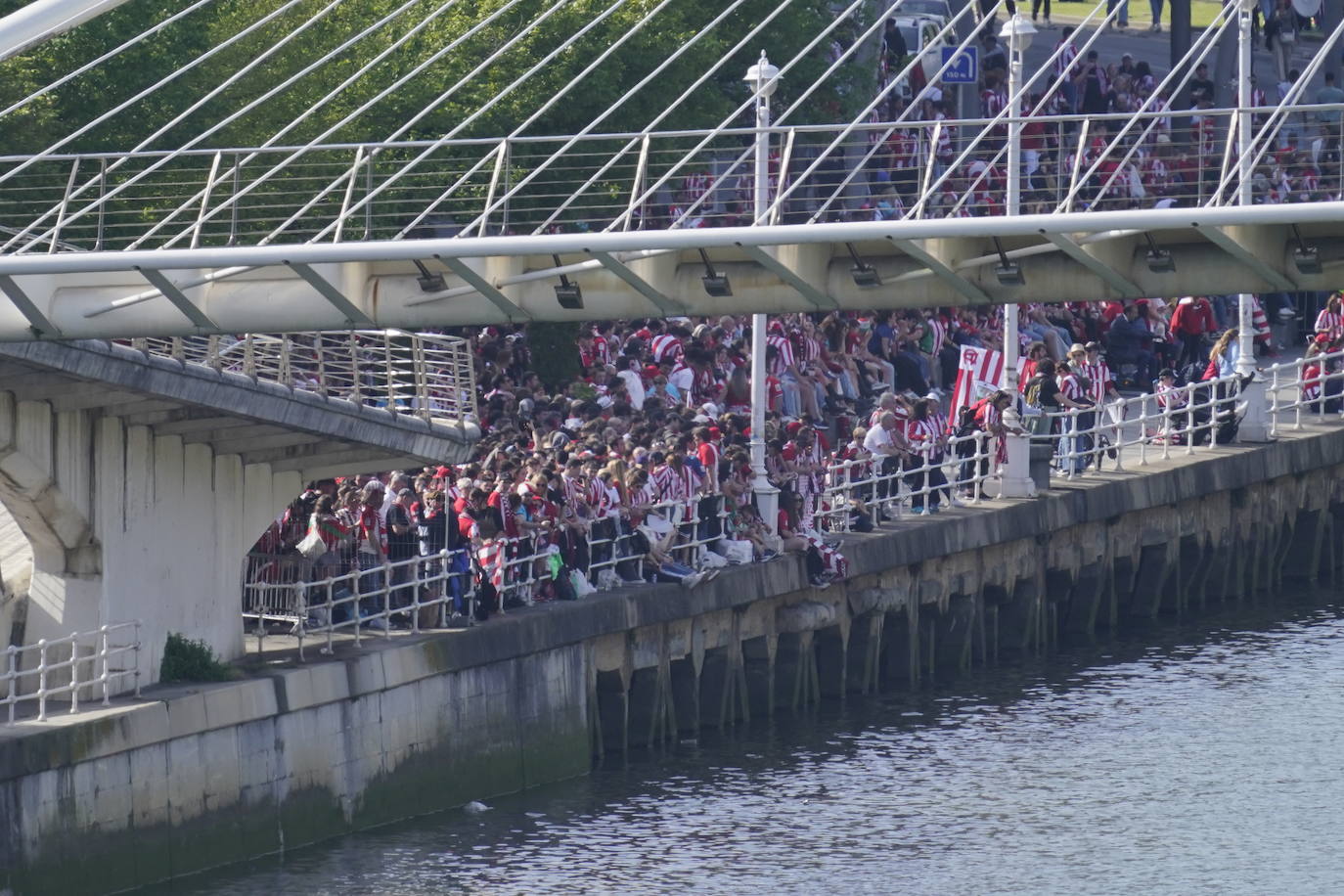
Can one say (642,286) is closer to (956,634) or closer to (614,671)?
(614,671)

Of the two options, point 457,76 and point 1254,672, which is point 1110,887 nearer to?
point 1254,672

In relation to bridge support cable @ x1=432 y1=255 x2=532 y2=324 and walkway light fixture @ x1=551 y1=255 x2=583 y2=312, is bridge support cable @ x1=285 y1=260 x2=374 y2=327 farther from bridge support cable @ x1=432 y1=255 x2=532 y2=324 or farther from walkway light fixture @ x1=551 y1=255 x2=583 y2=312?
walkway light fixture @ x1=551 y1=255 x2=583 y2=312

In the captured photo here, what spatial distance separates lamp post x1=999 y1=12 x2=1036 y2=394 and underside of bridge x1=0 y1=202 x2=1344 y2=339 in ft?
3.68

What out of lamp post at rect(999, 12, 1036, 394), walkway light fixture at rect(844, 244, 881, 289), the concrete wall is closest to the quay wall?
the concrete wall

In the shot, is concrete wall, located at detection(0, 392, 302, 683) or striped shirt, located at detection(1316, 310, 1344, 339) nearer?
concrete wall, located at detection(0, 392, 302, 683)

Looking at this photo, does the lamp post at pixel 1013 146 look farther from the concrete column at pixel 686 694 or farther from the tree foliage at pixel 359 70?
the concrete column at pixel 686 694

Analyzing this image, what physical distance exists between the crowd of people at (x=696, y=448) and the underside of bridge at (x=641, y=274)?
4.02 metres

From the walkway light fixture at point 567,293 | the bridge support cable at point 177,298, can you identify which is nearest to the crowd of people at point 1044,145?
the walkway light fixture at point 567,293

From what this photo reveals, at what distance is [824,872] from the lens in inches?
1331

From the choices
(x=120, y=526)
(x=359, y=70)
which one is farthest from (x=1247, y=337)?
(x=120, y=526)

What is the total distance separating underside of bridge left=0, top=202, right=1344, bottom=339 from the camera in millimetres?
29906

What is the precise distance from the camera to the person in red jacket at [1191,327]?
52875mm

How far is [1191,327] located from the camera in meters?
53.0

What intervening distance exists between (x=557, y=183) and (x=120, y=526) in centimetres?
555
